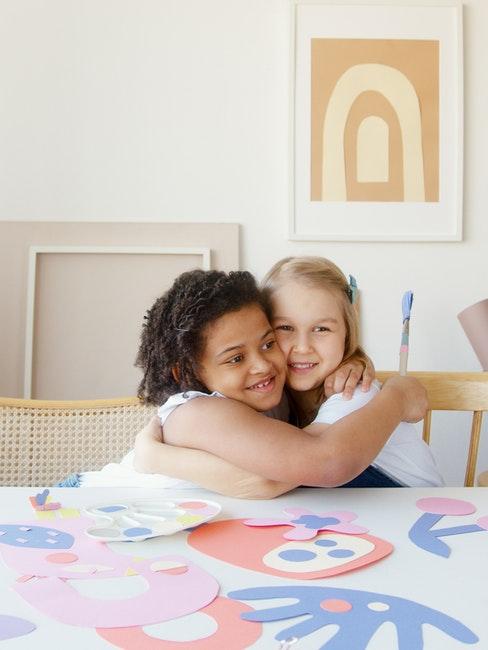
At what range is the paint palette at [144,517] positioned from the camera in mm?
654

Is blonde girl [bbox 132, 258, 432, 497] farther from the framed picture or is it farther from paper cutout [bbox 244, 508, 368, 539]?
the framed picture

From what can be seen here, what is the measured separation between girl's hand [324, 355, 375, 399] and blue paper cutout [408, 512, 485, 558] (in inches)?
11.4

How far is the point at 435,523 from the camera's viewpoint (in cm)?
72

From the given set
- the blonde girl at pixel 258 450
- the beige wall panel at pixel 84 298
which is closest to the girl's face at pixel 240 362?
the blonde girl at pixel 258 450

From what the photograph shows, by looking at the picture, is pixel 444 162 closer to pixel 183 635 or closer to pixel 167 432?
pixel 167 432

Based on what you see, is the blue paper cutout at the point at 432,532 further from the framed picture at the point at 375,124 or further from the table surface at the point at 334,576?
the framed picture at the point at 375,124

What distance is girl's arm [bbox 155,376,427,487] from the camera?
31.3 inches

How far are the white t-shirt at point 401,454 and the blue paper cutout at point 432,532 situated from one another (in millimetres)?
262

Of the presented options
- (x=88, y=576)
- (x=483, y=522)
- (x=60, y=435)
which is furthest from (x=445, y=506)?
(x=60, y=435)

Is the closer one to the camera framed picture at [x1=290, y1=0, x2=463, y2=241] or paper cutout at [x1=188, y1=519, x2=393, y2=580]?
paper cutout at [x1=188, y1=519, x2=393, y2=580]

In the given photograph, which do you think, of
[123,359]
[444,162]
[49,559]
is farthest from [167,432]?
[444,162]

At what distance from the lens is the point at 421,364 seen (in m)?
1.99

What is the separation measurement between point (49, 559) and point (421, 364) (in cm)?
153

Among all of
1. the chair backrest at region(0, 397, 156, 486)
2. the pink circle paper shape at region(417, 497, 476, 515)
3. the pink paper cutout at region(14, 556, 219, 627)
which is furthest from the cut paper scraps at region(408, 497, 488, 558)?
the chair backrest at region(0, 397, 156, 486)
